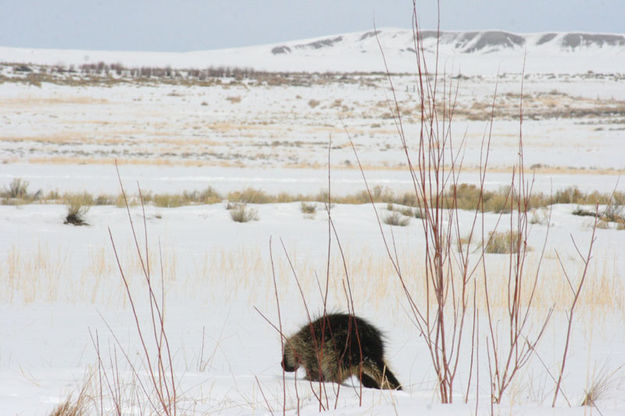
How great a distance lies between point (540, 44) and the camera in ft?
500

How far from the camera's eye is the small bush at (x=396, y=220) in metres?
10.5

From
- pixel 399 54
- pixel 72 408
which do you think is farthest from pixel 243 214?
pixel 399 54

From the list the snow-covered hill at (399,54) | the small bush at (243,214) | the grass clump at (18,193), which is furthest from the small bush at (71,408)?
the snow-covered hill at (399,54)

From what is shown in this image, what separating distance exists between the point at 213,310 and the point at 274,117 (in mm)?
32432

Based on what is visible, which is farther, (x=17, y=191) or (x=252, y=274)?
(x=17, y=191)

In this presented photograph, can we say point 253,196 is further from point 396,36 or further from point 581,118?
point 396,36

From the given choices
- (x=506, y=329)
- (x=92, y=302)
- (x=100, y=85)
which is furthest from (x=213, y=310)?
(x=100, y=85)

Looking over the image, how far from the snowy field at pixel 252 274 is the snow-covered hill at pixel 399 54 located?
5472 cm

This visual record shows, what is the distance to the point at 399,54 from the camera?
5226 inches

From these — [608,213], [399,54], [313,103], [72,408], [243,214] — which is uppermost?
[399,54]

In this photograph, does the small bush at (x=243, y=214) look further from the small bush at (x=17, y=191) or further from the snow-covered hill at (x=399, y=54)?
the snow-covered hill at (x=399, y=54)

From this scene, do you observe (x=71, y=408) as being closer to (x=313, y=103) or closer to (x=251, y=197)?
(x=251, y=197)

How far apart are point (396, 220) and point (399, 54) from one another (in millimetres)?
127867

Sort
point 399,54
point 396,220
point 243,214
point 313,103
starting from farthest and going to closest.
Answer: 1. point 399,54
2. point 313,103
3. point 396,220
4. point 243,214
